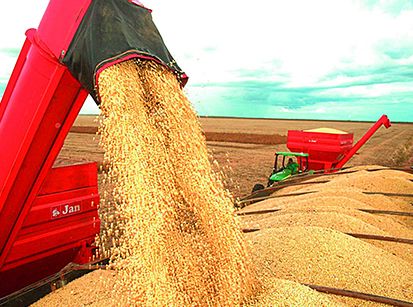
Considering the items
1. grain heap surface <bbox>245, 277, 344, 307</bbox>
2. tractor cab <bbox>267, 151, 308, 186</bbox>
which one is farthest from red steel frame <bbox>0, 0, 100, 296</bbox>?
tractor cab <bbox>267, 151, 308, 186</bbox>

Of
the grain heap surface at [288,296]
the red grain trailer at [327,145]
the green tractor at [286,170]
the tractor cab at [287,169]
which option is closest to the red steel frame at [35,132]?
the grain heap surface at [288,296]

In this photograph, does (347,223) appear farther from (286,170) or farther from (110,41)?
(286,170)

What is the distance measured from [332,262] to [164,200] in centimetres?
170

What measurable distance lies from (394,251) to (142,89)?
3.12 meters

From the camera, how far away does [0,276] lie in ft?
10.2

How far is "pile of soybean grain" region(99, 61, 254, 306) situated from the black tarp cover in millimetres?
91

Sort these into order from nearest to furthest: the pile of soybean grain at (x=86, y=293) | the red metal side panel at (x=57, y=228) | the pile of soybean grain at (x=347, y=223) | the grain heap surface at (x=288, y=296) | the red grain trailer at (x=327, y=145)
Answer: the grain heap surface at (x=288, y=296) → the pile of soybean grain at (x=86, y=293) → the red metal side panel at (x=57, y=228) → the pile of soybean grain at (x=347, y=223) → the red grain trailer at (x=327, y=145)

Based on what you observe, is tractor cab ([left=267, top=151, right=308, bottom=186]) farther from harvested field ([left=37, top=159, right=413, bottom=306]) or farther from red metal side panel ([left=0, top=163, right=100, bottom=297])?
red metal side panel ([left=0, top=163, right=100, bottom=297])

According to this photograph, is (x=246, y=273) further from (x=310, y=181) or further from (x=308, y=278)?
(x=310, y=181)

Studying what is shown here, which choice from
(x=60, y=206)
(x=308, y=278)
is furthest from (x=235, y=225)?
(x=60, y=206)

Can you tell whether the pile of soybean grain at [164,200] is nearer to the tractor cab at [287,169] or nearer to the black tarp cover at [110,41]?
the black tarp cover at [110,41]

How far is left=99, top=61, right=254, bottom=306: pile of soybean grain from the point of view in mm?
1975

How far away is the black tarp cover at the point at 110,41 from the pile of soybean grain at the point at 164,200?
3.6 inches

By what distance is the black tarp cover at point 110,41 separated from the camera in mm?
1921
